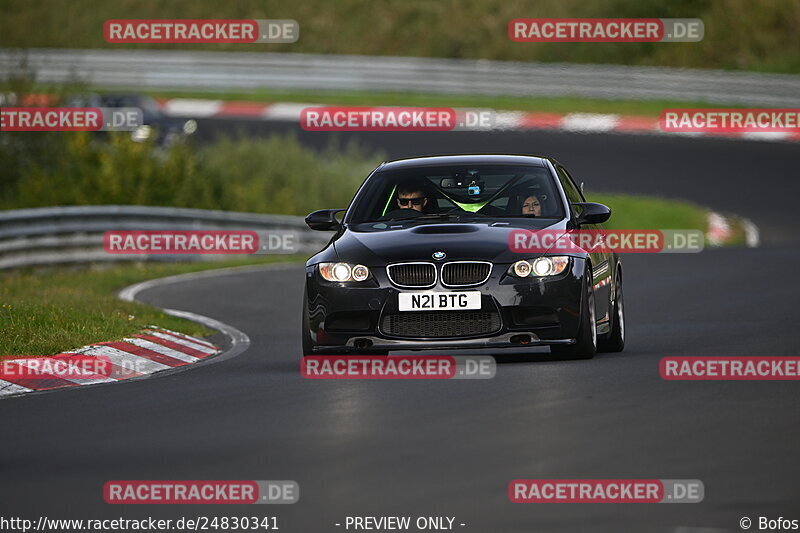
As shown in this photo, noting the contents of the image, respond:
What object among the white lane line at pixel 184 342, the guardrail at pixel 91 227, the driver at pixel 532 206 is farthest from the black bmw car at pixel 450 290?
the guardrail at pixel 91 227

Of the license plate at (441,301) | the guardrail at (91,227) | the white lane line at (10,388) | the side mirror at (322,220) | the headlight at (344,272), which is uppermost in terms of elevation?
the guardrail at (91,227)

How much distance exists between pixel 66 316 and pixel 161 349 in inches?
52.9

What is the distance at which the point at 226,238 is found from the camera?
27703mm

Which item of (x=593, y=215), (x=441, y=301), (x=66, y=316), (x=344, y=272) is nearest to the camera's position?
(x=441, y=301)

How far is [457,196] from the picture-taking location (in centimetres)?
1289

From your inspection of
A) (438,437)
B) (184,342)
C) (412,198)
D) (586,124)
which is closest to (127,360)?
(184,342)

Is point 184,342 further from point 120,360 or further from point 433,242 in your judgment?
point 433,242

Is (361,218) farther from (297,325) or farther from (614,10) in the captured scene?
(614,10)

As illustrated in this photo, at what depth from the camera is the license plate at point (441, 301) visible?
37.9 ft

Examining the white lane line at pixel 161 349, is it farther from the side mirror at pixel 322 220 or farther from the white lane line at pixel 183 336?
the side mirror at pixel 322 220

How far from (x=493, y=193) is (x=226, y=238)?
49.8ft

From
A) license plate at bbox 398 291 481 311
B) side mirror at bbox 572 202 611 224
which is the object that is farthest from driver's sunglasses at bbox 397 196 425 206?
license plate at bbox 398 291 481 311

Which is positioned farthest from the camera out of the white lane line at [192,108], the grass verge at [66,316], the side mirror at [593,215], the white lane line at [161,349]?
the white lane line at [192,108]

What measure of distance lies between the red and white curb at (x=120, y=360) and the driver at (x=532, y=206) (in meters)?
2.91
